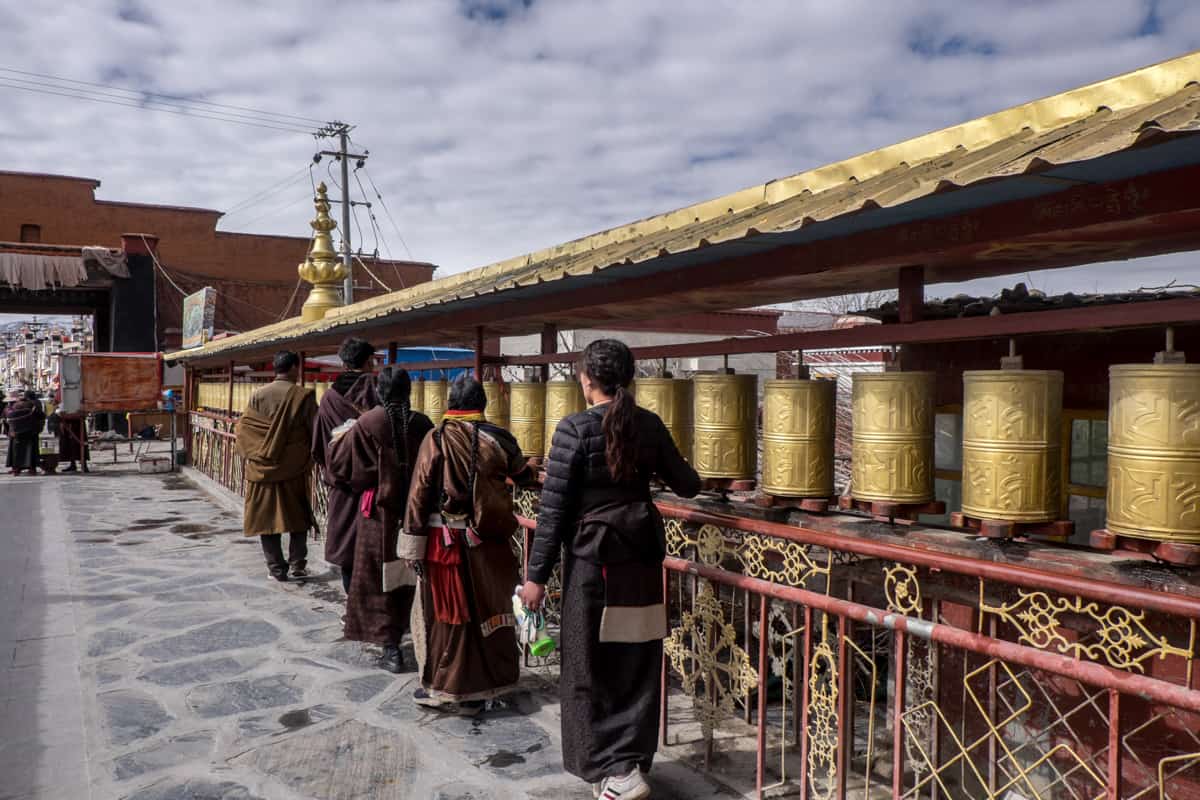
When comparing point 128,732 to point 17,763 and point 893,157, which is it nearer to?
point 17,763

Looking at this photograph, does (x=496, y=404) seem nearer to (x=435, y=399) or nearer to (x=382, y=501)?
(x=435, y=399)

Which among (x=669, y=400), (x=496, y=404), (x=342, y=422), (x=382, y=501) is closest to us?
(x=669, y=400)

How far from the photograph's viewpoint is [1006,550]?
266 centimetres

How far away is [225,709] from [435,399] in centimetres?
264

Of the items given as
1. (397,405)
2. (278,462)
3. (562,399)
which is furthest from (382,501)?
(278,462)

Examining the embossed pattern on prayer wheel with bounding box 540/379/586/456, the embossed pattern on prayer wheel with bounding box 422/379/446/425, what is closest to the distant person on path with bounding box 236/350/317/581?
the embossed pattern on prayer wheel with bounding box 422/379/446/425

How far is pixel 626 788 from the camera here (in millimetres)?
3131

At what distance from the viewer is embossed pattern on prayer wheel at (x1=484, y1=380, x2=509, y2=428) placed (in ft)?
18.4

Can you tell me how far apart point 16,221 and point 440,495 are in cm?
2654

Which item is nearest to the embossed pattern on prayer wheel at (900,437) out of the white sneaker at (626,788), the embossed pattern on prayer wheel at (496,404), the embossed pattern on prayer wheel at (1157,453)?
the embossed pattern on prayer wheel at (1157,453)

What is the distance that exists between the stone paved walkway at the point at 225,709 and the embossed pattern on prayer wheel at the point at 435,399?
1.60m

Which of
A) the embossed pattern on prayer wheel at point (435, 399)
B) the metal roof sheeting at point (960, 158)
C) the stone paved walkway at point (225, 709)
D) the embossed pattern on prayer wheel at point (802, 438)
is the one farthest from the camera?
the embossed pattern on prayer wheel at point (435, 399)

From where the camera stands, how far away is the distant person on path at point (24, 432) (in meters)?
15.3

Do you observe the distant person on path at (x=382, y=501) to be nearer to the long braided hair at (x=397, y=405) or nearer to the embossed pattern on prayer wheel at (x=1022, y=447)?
the long braided hair at (x=397, y=405)
